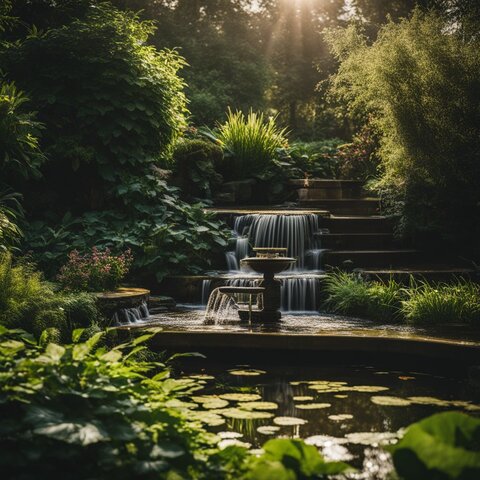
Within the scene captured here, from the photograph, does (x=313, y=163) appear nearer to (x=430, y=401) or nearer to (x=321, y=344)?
(x=321, y=344)

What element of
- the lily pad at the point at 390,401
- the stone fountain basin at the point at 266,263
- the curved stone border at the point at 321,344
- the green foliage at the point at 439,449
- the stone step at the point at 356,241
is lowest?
the lily pad at the point at 390,401

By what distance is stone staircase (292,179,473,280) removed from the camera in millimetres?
9016

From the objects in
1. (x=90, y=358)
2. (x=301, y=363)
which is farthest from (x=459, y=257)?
(x=90, y=358)

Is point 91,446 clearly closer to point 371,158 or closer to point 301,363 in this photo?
point 301,363

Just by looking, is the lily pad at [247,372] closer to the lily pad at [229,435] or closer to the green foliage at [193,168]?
A: the lily pad at [229,435]

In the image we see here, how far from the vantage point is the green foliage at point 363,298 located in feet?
25.2

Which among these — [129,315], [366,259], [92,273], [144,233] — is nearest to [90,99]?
[144,233]

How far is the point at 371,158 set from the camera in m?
14.8

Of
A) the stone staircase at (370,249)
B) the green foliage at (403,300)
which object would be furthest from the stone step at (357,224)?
the green foliage at (403,300)

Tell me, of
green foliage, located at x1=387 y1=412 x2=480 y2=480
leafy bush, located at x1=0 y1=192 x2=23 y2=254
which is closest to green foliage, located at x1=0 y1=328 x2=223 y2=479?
green foliage, located at x1=387 y1=412 x2=480 y2=480

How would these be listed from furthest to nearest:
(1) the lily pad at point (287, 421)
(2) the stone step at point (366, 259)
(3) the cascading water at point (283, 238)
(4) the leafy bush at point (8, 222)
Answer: (3) the cascading water at point (283, 238) < (2) the stone step at point (366, 259) < (4) the leafy bush at point (8, 222) < (1) the lily pad at point (287, 421)

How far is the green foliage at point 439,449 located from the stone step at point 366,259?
23.9 ft

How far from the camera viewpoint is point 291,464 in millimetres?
2330

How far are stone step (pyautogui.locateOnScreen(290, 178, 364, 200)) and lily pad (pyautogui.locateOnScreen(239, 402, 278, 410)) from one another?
965 cm
